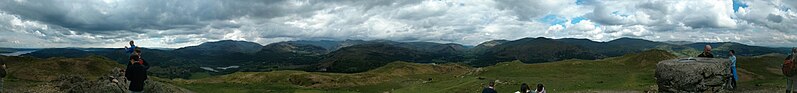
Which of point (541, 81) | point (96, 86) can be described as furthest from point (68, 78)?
point (541, 81)

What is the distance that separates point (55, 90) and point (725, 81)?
54438 mm

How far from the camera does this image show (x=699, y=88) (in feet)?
94.2

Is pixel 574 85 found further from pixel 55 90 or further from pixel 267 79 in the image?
pixel 267 79

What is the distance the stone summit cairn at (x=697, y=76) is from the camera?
93.7 feet

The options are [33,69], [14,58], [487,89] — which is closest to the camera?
[487,89]

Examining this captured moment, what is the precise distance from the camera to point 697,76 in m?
28.5

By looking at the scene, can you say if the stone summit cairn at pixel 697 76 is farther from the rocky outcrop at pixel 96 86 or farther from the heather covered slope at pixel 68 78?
the rocky outcrop at pixel 96 86

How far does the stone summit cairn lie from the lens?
2856 centimetres

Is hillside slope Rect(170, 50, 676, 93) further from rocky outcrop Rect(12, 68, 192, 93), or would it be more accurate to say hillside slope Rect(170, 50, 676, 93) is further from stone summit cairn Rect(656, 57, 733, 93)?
rocky outcrop Rect(12, 68, 192, 93)

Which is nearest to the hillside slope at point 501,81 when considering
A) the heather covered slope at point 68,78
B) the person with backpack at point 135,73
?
the heather covered slope at point 68,78

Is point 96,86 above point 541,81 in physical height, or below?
above

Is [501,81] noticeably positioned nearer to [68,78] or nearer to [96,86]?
[96,86]

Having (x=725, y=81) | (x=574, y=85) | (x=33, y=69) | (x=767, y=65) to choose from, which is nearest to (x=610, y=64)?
(x=767, y=65)

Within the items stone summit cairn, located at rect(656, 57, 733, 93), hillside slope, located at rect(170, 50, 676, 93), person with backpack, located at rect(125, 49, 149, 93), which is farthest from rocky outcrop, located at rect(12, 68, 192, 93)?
stone summit cairn, located at rect(656, 57, 733, 93)
